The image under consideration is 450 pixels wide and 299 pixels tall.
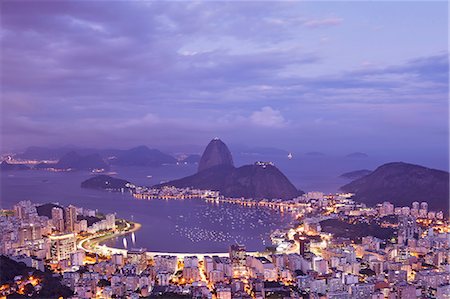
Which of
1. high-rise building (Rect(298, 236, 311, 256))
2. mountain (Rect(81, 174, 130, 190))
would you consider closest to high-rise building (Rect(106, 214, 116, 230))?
high-rise building (Rect(298, 236, 311, 256))

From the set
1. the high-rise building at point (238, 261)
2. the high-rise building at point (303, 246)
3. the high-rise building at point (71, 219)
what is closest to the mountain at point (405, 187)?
the high-rise building at point (303, 246)

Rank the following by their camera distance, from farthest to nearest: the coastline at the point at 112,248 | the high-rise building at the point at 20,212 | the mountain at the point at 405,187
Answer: the mountain at the point at 405,187 < the high-rise building at the point at 20,212 < the coastline at the point at 112,248

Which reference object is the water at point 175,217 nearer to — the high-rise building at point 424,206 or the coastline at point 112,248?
the coastline at point 112,248

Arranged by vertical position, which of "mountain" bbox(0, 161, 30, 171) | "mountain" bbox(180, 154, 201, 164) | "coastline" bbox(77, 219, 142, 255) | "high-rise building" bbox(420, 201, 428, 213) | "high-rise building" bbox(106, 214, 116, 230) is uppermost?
"mountain" bbox(180, 154, 201, 164)

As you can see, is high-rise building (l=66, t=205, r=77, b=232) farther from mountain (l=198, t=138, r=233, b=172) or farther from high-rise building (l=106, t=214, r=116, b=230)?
mountain (l=198, t=138, r=233, b=172)

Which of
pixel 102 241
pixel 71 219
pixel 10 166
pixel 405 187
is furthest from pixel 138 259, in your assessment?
pixel 10 166

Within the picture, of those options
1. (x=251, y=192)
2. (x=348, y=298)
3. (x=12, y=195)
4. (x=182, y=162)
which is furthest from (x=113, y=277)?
(x=182, y=162)

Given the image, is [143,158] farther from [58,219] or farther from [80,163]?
[58,219]
